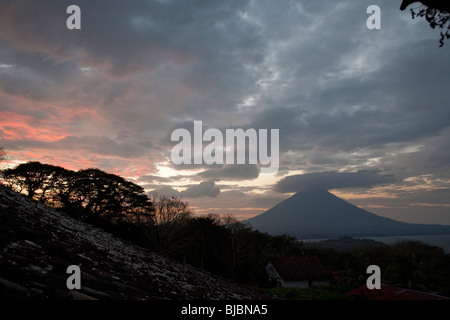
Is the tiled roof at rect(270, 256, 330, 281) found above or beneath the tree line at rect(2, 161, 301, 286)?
beneath

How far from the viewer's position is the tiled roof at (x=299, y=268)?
41.8 m

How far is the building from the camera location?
4166cm

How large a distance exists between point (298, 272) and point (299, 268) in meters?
1.05

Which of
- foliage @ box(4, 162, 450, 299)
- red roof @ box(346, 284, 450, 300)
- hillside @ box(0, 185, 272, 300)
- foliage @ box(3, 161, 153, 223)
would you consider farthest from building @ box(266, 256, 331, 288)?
hillside @ box(0, 185, 272, 300)

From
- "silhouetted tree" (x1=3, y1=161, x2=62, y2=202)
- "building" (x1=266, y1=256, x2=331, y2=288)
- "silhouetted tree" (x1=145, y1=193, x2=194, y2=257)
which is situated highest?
"silhouetted tree" (x1=3, y1=161, x2=62, y2=202)

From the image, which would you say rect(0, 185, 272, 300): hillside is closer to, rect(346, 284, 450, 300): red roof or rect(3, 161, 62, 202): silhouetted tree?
rect(346, 284, 450, 300): red roof

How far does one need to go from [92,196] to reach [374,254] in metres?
52.1

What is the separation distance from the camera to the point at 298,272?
4253 centimetres

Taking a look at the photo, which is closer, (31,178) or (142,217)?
(31,178)

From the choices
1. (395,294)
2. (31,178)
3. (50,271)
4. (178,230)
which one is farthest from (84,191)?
(395,294)

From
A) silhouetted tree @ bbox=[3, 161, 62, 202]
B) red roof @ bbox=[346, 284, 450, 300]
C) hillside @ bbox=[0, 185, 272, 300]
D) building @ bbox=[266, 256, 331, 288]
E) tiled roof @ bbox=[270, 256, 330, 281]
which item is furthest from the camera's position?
tiled roof @ bbox=[270, 256, 330, 281]

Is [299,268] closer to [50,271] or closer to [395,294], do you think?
[395,294]
